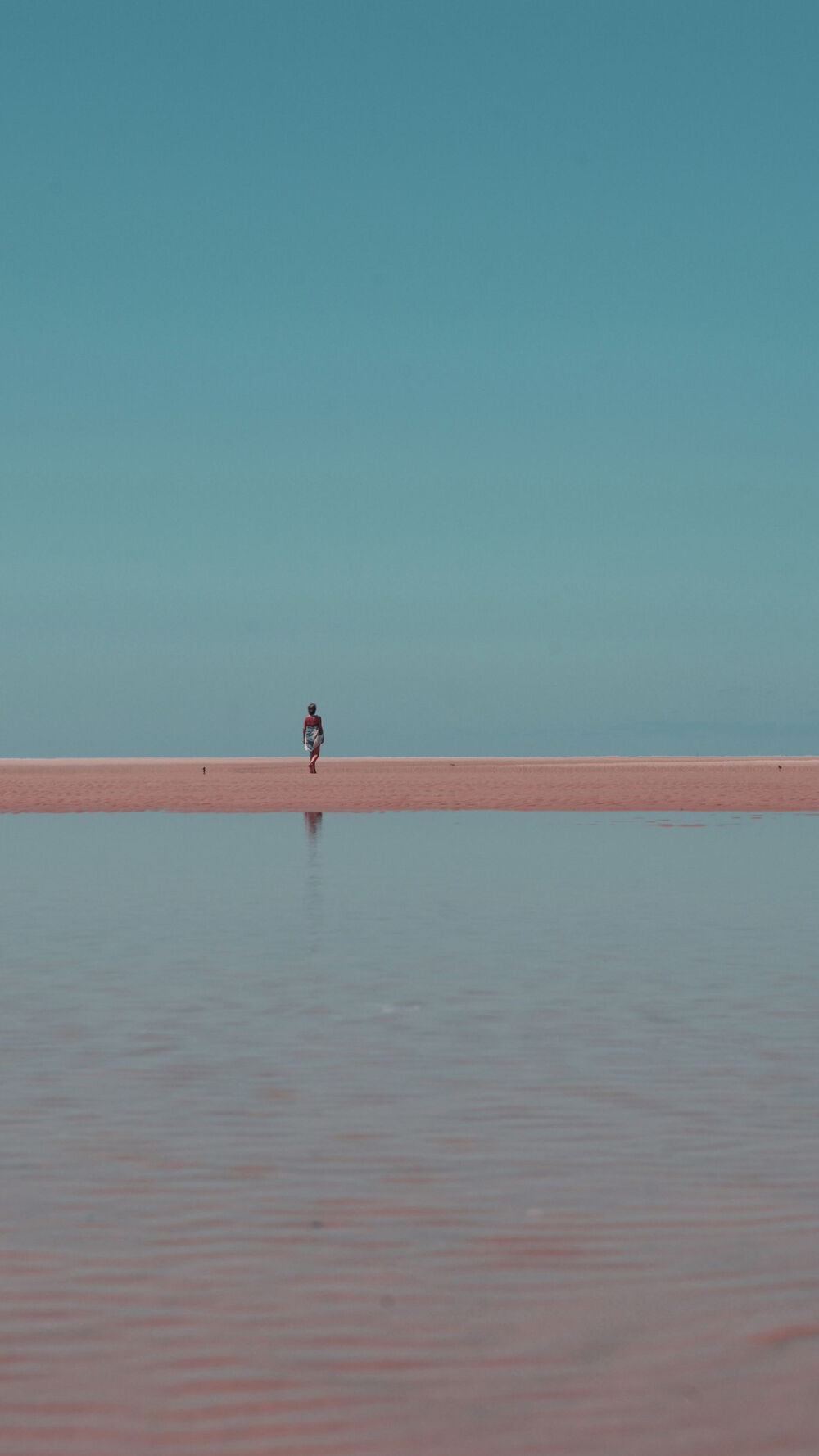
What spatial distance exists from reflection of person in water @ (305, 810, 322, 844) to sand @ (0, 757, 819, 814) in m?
1.38

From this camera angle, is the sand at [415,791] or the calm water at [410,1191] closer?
the calm water at [410,1191]

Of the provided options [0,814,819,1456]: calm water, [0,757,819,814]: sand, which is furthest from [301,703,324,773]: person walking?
[0,814,819,1456]: calm water

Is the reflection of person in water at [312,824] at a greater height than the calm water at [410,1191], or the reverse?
the reflection of person in water at [312,824]

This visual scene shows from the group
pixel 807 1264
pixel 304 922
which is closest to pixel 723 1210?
pixel 807 1264

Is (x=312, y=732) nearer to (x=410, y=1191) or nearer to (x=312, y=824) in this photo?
(x=312, y=824)

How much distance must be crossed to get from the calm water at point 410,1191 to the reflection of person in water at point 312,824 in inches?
532

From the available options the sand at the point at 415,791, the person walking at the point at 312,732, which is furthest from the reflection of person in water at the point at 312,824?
the person walking at the point at 312,732

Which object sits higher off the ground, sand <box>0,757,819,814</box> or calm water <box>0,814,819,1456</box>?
sand <box>0,757,819,814</box>

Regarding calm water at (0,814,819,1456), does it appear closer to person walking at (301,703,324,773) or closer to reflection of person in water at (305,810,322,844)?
reflection of person in water at (305,810,322,844)

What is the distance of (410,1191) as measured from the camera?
19.8 feet

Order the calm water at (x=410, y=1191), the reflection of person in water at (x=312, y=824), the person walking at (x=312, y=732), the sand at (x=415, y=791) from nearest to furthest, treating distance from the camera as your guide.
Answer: the calm water at (x=410, y=1191), the reflection of person in water at (x=312, y=824), the sand at (x=415, y=791), the person walking at (x=312, y=732)

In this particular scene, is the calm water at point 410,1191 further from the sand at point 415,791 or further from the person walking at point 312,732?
the person walking at point 312,732

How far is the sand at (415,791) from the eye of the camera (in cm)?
3875

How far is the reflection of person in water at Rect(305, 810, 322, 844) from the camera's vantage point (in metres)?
27.5
